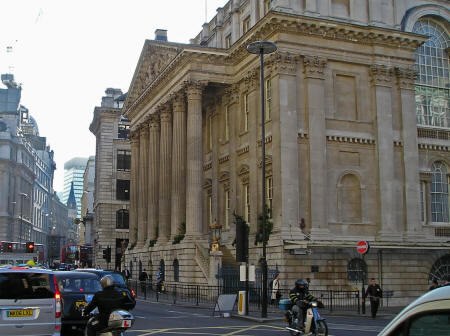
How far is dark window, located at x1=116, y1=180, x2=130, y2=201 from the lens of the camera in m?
75.9

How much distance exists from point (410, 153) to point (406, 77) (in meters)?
4.73

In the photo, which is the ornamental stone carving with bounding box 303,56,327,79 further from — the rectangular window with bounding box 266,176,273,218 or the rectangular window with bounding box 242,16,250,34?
the rectangular window with bounding box 242,16,250,34

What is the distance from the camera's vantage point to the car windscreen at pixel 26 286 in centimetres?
1244

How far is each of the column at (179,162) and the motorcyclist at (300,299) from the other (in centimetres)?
2922

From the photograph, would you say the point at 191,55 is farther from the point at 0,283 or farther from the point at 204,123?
the point at 0,283

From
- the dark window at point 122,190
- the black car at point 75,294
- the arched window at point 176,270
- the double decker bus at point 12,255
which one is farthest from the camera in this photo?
the dark window at point 122,190

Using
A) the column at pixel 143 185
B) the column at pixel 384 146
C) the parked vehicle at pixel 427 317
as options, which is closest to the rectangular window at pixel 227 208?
the column at pixel 384 146

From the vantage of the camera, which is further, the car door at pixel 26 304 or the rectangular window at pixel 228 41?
the rectangular window at pixel 228 41

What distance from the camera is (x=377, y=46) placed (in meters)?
37.3

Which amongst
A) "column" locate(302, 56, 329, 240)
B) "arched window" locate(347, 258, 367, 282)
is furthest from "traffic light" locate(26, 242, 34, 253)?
"arched window" locate(347, 258, 367, 282)

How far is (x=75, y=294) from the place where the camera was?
16.4 m

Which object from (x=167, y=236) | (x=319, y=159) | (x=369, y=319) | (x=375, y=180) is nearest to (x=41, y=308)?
(x=369, y=319)

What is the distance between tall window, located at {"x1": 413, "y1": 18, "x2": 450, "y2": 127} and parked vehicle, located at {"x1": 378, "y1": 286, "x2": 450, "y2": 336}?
36.7 meters

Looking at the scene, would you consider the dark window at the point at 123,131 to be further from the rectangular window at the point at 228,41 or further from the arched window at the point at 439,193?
the arched window at the point at 439,193
